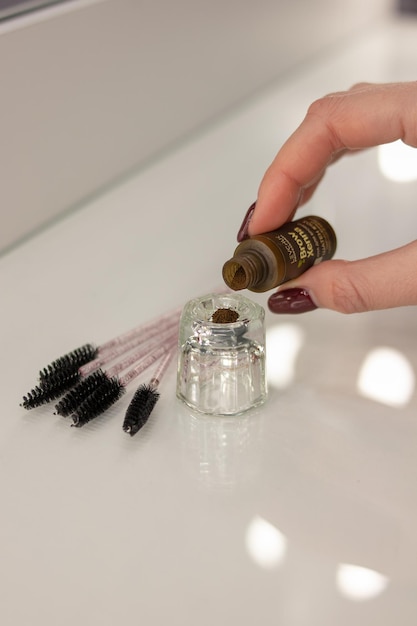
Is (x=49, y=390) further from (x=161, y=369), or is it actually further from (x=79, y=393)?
(x=161, y=369)

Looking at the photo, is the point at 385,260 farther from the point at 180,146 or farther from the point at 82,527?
the point at 180,146

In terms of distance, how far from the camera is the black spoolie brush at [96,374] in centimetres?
98

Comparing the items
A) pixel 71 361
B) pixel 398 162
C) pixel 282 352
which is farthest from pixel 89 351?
pixel 398 162

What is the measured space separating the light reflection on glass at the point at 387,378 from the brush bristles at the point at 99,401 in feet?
0.96

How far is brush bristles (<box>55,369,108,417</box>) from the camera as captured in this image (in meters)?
0.97

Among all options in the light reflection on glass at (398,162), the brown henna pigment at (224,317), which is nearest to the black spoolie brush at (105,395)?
the brown henna pigment at (224,317)

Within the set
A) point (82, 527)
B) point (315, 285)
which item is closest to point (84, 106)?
point (315, 285)

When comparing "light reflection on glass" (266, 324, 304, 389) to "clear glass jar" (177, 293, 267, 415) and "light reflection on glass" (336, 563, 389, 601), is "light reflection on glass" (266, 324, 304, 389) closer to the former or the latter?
"clear glass jar" (177, 293, 267, 415)

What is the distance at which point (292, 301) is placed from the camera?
109cm

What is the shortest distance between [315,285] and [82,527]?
16.3 inches

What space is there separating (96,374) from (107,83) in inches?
25.6

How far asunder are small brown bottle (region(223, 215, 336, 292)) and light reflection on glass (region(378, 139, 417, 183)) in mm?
581

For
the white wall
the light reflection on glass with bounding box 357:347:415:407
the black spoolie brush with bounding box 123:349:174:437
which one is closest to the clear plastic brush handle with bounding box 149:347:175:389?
the black spoolie brush with bounding box 123:349:174:437

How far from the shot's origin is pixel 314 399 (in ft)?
3.39
